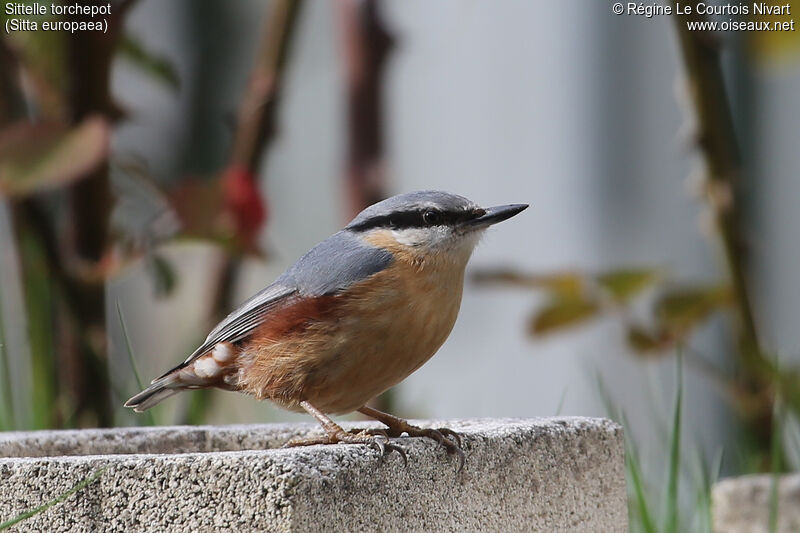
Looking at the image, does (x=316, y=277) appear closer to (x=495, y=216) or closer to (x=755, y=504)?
(x=495, y=216)

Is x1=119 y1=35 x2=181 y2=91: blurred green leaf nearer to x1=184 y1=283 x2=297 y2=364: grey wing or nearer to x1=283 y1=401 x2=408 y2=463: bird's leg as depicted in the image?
x1=184 y1=283 x2=297 y2=364: grey wing

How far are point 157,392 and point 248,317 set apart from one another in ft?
1.06

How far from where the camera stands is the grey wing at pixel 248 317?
6.97 feet

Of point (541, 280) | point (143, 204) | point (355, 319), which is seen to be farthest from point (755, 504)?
point (143, 204)

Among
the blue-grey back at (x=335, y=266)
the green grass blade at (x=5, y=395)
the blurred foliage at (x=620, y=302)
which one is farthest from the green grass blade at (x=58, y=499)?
the blurred foliage at (x=620, y=302)

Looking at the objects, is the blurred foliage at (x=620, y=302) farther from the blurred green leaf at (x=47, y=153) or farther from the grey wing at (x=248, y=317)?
the blurred green leaf at (x=47, y=153)

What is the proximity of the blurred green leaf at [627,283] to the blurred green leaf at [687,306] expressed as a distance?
4.2 inches

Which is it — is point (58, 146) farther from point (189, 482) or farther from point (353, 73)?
point (189, 482)

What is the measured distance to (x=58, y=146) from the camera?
2475 mm

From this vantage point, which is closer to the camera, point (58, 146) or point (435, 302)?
point (435, 302)

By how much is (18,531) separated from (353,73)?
189cm

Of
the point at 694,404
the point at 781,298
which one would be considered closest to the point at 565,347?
the point at 694,404

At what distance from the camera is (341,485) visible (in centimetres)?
148

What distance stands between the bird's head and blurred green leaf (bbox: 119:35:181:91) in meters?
0.89
